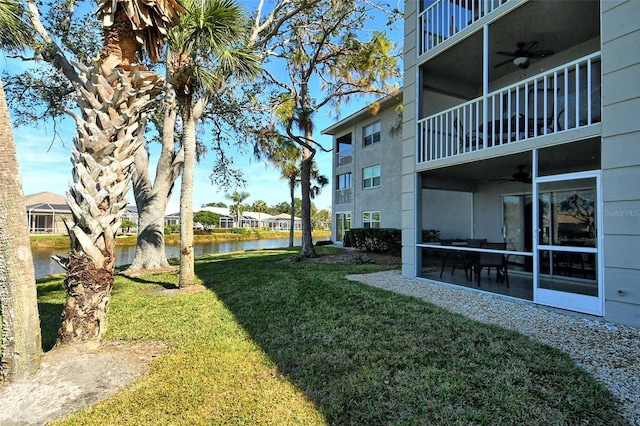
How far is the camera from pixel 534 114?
5.78 meters

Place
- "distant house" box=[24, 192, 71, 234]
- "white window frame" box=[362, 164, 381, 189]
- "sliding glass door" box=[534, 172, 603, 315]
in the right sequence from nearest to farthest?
"sliding glass door" box=[534, 172, 603, 315] → "white window frame" box=[362, 164, 381, 189] → "distant house" box=[24, 192, 71, 234]

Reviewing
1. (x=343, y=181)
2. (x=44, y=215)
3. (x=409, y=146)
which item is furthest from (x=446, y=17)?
(x=44, y=215)

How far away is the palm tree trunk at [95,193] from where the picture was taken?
4105 millimetres

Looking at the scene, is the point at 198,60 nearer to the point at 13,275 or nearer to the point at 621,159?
the point at 13,275

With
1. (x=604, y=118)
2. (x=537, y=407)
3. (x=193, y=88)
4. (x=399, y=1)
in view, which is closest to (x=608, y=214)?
(x=604, y=118)

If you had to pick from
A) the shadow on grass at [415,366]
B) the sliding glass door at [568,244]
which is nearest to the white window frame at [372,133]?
the sliding glass door at [568,244]

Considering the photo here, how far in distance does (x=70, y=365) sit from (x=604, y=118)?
7779mm

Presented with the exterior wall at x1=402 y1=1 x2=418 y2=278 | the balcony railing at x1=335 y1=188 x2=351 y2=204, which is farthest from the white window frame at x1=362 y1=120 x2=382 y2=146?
the exterior wall at x1=402 y1=1 x2=418 y2=278

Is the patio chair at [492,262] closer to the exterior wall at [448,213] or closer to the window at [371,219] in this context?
the exterior wall at [448,213]

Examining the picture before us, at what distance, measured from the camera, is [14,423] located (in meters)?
2.76

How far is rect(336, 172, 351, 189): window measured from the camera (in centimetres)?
2171

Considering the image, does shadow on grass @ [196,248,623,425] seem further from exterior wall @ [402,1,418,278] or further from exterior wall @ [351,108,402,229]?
exterior wall @ [351,108,402,229]

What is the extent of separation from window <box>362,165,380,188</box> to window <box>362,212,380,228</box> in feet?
5.40

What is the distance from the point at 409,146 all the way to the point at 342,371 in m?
6.61
